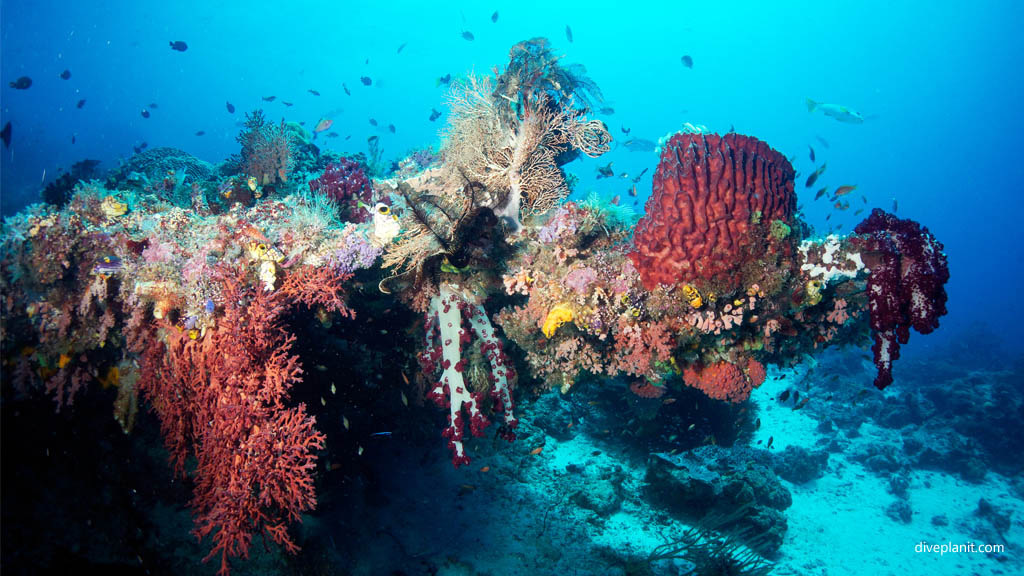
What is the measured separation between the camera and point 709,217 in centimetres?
384

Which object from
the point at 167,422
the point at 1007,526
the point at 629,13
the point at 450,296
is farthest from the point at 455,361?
the point at 629,13

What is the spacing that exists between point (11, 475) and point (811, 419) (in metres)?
21.9

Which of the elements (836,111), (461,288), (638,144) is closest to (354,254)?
(461,288)

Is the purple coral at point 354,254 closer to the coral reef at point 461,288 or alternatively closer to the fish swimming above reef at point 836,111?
the coral reef at point 461,288

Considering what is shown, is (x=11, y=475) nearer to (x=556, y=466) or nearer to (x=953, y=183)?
(x=556, y=466)

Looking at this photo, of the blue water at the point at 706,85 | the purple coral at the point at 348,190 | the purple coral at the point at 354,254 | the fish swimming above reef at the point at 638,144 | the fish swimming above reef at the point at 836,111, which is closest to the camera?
the purple coral at the point at 354,254

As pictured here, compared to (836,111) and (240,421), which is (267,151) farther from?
(836,111)

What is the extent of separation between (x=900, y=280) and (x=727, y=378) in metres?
1.75

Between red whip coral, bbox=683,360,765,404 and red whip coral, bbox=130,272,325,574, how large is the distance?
402cm

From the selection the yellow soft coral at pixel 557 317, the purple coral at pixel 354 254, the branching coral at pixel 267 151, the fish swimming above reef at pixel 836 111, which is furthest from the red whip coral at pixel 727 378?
the fish swimming above reef at pixel 836 111

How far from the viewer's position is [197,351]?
385cm

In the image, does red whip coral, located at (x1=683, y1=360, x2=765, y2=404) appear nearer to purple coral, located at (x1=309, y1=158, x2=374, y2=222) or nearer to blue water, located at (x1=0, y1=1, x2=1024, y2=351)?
purple coral, located at (x1=309, y1=158, x2=374, y2=222)

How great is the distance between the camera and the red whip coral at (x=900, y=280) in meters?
3.54

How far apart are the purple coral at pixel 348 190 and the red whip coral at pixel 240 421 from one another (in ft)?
10.6
